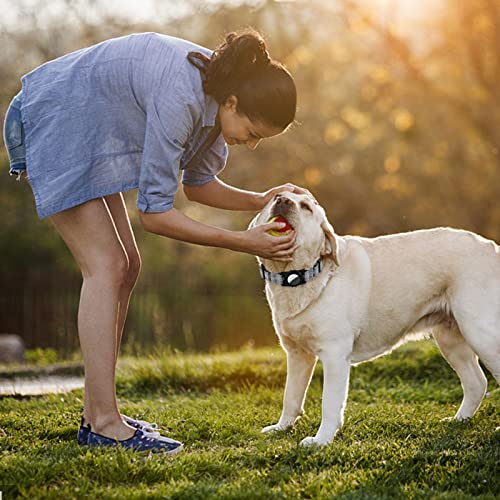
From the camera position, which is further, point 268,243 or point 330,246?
point 330,246

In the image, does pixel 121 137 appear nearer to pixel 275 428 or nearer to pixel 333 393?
pixel 333 393

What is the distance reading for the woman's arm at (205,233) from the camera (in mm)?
3367

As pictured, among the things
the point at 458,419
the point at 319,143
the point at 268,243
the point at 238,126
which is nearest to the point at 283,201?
the point at 268,243

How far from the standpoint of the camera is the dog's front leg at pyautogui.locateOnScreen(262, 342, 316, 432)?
4.11 m

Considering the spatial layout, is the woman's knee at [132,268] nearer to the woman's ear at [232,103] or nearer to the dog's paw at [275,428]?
the woman's ear at [232,103]

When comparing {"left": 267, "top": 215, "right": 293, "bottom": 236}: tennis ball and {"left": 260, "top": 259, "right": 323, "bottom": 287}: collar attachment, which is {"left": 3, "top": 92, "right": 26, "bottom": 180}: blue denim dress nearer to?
{"left": 267, "top": 215, "right": 293, "bottom": 236}: tennis ball

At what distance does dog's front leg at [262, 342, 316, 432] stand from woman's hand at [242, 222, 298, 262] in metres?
0.69

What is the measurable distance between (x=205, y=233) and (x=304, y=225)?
0.58 m

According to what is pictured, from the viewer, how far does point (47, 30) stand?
45.8ft

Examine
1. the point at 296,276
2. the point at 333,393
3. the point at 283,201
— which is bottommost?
the point at 333,393

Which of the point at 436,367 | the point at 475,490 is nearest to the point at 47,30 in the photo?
the point at 436,367

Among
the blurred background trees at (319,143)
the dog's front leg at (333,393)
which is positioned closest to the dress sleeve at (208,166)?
the dog's front leg at (333,393)

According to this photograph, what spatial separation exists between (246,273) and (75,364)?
36.8 ft

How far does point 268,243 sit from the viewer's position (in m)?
3.50
